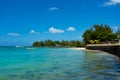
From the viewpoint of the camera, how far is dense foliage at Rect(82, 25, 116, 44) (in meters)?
91.2

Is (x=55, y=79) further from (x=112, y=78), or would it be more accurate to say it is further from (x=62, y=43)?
(x=62, y=43)

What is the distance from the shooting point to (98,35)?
9250 centimetres

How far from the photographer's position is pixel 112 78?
13.3m

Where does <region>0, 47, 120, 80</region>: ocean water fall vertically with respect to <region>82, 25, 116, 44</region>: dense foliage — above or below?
below

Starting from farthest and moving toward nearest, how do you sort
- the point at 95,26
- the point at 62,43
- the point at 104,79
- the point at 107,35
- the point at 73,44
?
the point at 62,43, the point at 73,44, the point at 95,26, the point at 107,35, the point at 104,79

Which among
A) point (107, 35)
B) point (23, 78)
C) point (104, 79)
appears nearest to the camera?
point (104, 79)

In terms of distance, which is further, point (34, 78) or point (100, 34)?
point (100, 34)

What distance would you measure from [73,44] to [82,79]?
485 feet

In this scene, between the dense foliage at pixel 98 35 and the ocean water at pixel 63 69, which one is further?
the dense foliage at pixel 98 35

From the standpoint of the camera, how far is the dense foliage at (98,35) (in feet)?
299

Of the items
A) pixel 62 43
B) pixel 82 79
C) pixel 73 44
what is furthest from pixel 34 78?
pixel 62 43

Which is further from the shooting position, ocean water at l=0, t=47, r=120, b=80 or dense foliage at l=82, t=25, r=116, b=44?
dense foliage at l=82, t=25, r=116, b=44

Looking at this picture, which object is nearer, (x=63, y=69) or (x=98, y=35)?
(x=63, y=69)

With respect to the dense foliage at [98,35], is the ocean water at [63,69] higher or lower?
lower
